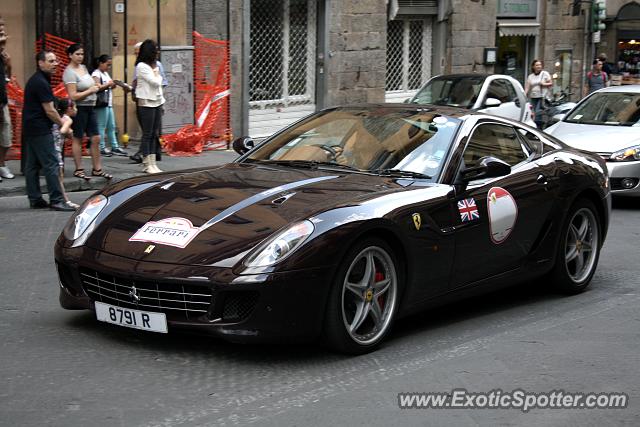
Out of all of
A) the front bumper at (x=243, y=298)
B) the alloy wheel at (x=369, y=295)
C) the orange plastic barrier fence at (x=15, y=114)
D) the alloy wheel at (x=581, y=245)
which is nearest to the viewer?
the front bumper at (x=243, y=298)

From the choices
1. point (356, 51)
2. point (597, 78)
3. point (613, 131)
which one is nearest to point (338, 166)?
point (613, 131)

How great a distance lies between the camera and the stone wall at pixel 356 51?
22.8 m

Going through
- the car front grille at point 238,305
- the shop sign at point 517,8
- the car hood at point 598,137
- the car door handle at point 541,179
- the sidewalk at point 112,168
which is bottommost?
the sidewalk at point 112,168

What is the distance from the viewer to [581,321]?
7273 mm

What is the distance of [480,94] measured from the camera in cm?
1905

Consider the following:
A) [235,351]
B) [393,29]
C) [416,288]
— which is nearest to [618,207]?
[416,288]

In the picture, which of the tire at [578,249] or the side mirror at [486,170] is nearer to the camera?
the side mirror at [486,170]

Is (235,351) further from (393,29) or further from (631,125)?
(393,29)

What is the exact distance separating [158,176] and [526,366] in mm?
2550

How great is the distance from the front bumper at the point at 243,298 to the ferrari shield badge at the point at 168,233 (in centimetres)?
15

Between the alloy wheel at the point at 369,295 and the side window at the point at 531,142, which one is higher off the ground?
the side window at the point at 531,142

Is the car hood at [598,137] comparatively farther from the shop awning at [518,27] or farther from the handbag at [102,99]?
the shop awning at [518,27]

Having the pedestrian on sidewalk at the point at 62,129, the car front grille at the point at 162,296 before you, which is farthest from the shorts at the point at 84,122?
the car front grille at the point at 162,296

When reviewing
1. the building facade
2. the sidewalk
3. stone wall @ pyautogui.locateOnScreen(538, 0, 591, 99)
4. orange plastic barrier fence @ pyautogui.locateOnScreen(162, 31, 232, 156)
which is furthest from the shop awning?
the sidewalk
